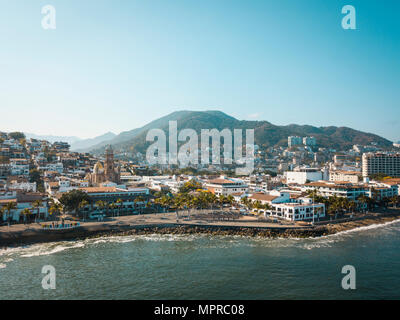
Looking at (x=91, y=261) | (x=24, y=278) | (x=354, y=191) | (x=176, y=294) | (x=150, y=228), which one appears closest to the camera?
(x=176, y=294)

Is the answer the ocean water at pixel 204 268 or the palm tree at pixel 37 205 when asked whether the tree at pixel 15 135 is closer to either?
the palm tree at pixel 37 205

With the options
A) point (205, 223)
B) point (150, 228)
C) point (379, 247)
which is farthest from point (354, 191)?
point (150, 228)

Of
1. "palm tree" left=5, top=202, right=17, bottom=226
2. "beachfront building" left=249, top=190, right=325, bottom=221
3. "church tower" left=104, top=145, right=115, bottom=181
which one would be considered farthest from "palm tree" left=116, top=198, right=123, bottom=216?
"beachfront building" left=249, top=190, right=325, bottom=221

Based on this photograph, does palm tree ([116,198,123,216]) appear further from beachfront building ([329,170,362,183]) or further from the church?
beachfront building ([329,170,362,183])

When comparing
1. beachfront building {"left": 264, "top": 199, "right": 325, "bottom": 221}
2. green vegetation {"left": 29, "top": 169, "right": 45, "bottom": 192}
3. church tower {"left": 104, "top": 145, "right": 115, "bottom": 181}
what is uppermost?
church tower {"left": 104, "top": 145, "right": 115, "bottom": 181}

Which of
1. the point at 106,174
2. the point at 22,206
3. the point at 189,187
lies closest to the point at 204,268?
the point at 22,206
